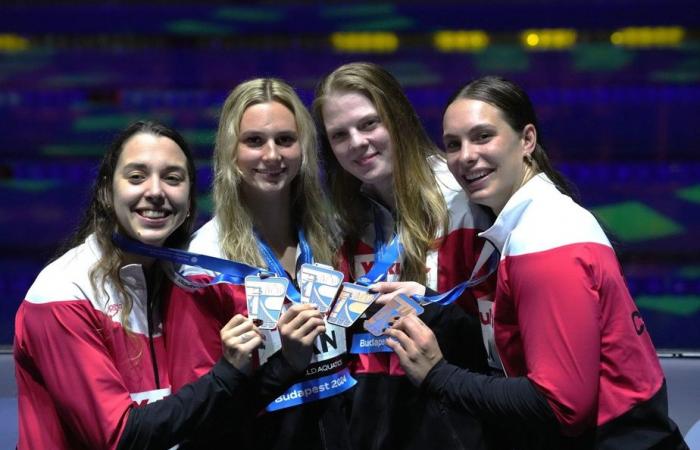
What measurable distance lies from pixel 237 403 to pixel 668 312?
142 inches

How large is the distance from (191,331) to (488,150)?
891mm

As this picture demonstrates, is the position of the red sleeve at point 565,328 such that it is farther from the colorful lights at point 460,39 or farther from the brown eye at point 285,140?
the colorful lights at point 460,39

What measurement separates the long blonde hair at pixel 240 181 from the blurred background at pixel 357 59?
9.93 ft

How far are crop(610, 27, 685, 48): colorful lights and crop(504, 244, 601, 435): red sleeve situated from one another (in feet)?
14.9

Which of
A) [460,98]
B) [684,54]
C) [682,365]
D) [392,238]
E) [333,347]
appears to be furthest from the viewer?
[684,54]

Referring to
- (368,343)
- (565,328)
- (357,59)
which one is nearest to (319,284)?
(368,343)

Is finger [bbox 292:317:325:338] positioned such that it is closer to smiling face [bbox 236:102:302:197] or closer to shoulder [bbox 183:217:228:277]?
shoulder [bbox 183:217:228:277]

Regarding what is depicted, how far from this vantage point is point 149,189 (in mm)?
2203

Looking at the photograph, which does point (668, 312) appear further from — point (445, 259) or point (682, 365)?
point (445, 259)

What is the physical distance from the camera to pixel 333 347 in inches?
95.9

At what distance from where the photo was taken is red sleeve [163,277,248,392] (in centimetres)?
225

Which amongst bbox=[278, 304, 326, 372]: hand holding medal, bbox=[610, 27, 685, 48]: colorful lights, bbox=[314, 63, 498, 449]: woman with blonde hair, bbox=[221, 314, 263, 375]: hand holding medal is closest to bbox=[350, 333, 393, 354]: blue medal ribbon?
bbox=[314, 63, 498, 449]: woman with blonde hair

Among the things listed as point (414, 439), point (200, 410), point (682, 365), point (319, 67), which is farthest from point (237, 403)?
point (319, 67)

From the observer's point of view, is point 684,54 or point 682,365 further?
point 684,54
